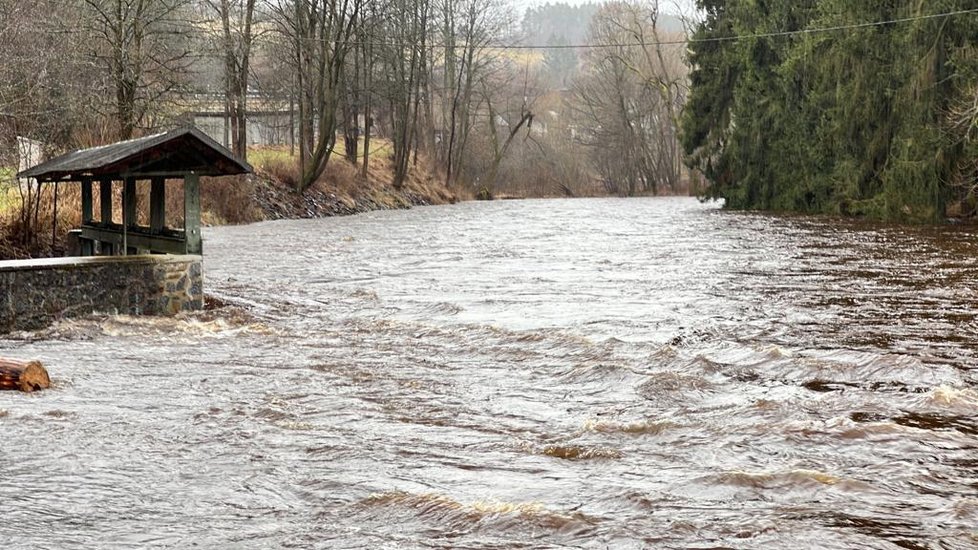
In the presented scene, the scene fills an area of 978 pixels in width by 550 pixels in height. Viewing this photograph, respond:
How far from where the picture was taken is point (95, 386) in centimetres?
933

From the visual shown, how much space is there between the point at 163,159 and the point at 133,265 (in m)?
1.47

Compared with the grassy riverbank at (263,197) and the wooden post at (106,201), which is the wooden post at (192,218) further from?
the grassy riverbank at (263,197)

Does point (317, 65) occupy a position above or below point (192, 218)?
above

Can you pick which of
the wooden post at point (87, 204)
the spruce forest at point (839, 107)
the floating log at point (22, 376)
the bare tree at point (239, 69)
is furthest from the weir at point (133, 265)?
the bare tree at point (239, 69)

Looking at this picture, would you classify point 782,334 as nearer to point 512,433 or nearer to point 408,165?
point 512,433

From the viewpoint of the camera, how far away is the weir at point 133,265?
489 inches

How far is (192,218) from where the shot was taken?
1380 centimetres

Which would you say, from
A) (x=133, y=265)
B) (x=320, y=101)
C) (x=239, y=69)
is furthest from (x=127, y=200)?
(x=320, y=101)

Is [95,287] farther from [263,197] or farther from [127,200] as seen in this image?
[263,197]

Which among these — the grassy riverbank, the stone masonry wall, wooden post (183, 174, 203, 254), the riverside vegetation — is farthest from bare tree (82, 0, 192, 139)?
the stone masonry wall

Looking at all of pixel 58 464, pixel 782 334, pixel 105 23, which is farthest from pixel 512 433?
pixel 105 23

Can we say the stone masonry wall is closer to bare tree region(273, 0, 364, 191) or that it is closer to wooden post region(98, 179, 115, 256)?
wooden post region(98, 179, 115, 256)

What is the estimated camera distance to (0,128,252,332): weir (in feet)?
40.8

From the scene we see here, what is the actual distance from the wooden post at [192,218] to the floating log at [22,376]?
478 cm
